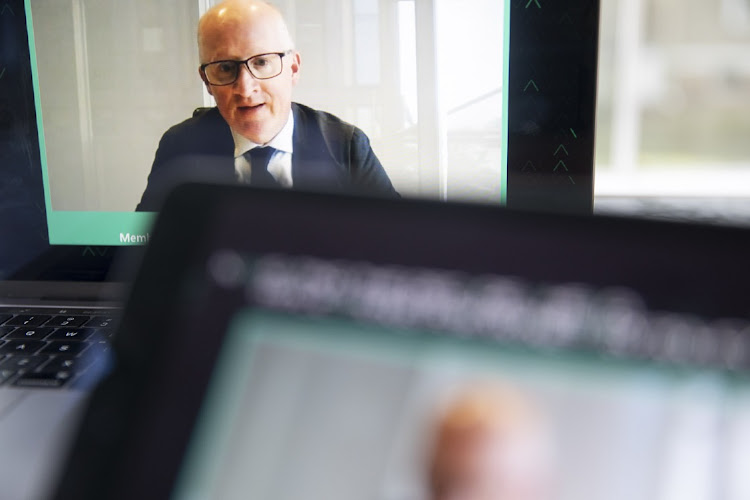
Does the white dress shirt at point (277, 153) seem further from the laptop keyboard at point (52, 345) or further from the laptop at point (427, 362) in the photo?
the laptop at point (427, 362)

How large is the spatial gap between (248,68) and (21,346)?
1.11ft

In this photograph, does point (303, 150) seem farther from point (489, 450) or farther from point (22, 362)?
point (489, 450)

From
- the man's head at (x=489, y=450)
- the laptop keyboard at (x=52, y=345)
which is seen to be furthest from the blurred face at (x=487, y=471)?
the laptop keyboard at (x=52, y=345)

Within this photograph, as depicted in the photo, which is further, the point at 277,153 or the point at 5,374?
the point at 277,153

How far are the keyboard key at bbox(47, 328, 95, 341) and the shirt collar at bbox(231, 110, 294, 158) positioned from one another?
0.73 feet

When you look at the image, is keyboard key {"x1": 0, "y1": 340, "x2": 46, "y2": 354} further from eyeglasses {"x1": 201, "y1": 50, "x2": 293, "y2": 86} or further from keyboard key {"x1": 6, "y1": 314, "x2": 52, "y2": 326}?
eyeglasses {"x1": 201, "y1": 50, "x2": 293, "y2": 86}

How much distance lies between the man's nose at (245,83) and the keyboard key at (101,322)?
26cm

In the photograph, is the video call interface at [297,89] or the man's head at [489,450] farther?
the video call interface at [297,89]

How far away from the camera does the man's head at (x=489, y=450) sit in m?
0.17

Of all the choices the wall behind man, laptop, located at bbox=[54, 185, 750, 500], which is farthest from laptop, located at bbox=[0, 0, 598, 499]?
laptop, located at bbox=[54, 185, 750, 500]

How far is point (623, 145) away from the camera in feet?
4.12

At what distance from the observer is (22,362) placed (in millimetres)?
508

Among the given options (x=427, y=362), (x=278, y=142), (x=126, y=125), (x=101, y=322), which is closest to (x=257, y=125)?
(x=278, y=142)

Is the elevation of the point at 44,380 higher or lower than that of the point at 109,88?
lower
